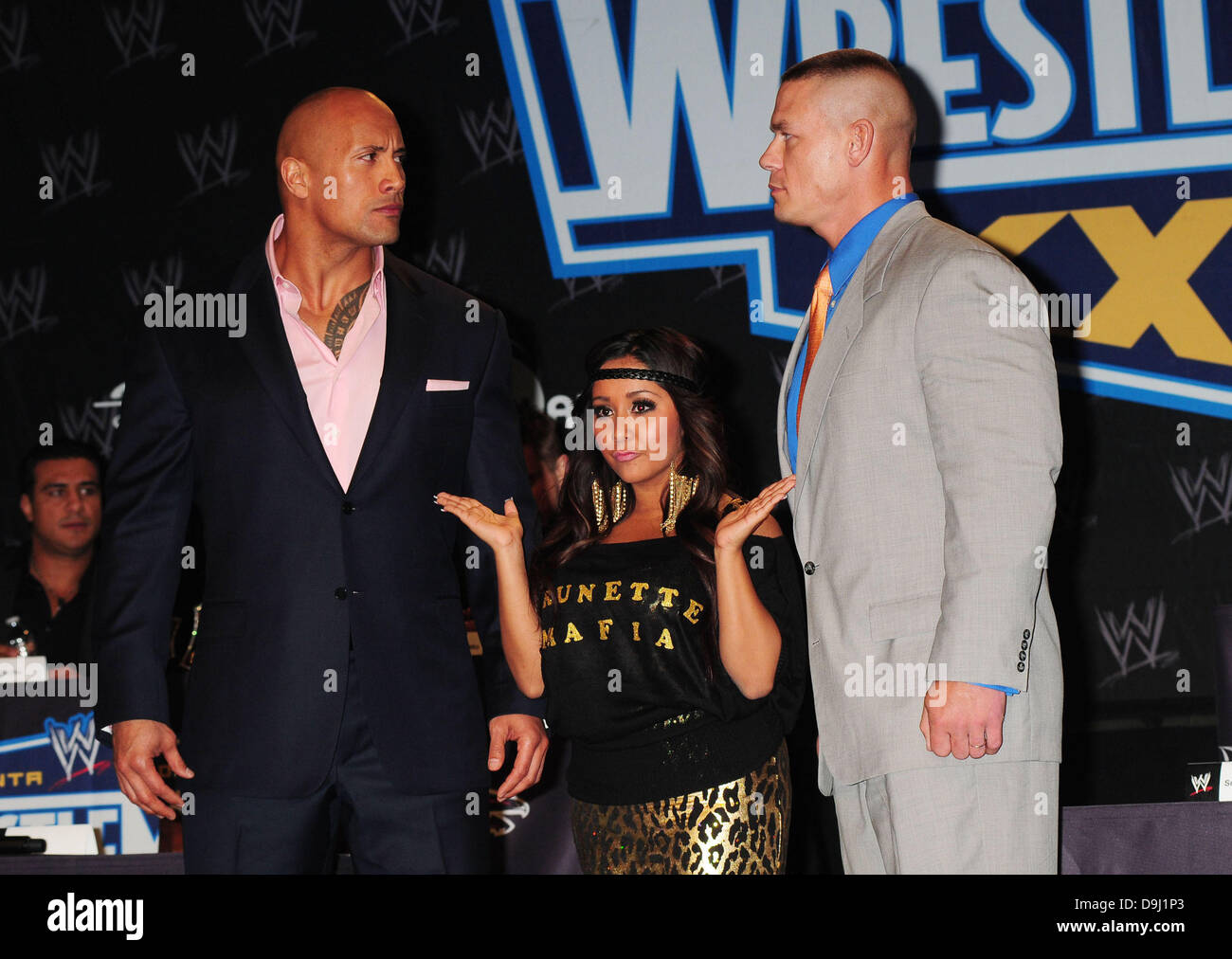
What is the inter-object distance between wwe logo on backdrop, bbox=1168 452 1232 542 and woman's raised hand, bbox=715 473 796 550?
3.18m

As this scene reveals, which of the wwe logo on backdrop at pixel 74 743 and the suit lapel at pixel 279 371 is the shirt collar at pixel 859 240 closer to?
the suit lapel at pixel 279 371

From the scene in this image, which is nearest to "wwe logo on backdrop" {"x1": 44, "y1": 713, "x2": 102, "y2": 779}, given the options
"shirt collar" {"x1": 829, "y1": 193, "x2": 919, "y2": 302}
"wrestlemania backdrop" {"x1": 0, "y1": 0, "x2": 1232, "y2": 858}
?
"wrestlemania backdrop" {"x1": 0, "y1": 0, "x2": 1232, "y2": 858}

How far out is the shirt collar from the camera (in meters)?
2.68

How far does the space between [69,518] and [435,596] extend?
3.22 metres

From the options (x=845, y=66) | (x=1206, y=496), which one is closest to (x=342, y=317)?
(x=845, y=66)

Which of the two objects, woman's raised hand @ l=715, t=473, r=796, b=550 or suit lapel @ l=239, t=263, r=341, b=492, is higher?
suit lapel @ l=239, t=263, r=341, b=492

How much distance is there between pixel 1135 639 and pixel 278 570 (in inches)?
151

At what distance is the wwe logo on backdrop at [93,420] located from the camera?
570cm

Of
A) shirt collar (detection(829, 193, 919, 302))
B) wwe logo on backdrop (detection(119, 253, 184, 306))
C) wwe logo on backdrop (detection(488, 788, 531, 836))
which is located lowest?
wwe logo on backdrop (detection(488, 788, 531, 836))

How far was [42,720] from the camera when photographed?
4.17 meters

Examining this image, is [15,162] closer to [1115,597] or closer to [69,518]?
[69,518]

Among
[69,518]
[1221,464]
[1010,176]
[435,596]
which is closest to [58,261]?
[69,518]

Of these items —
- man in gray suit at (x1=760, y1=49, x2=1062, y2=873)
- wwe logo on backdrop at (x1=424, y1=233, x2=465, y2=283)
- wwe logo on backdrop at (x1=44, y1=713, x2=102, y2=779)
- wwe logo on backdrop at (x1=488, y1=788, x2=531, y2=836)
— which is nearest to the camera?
man in gray suit at (x1=760, y1=49, x2=1062, y2=873)

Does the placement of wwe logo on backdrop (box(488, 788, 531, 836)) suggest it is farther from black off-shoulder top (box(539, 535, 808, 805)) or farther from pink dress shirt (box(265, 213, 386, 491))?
pink dress shirt (box(265, 213, 386, 491))
